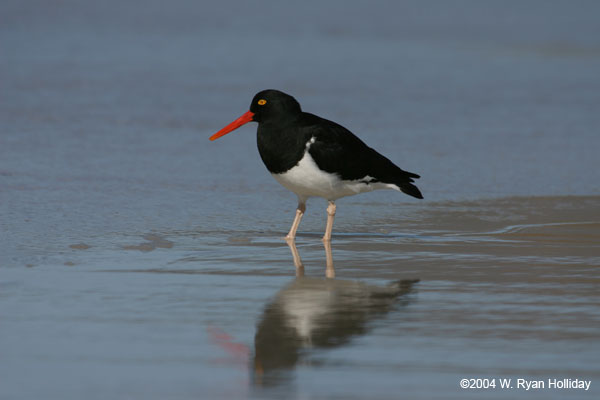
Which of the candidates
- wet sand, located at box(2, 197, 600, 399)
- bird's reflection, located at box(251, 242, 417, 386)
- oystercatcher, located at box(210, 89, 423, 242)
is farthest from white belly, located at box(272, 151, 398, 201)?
bird's reflection, located at box(251, 242, 417, 386)

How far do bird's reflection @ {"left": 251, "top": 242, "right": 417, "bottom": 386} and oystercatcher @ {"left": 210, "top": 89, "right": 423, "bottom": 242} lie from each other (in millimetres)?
983

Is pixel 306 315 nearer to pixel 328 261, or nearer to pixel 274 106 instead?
pixel 328 261

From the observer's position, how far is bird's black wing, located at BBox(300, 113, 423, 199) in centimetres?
611

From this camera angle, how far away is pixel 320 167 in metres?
6.11

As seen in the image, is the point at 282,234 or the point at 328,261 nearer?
the point at 328,261

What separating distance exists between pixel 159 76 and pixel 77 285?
9356mm

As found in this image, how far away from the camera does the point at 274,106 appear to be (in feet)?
20.7

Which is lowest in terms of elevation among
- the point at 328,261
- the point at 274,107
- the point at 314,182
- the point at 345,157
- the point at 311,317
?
the point at 311,317

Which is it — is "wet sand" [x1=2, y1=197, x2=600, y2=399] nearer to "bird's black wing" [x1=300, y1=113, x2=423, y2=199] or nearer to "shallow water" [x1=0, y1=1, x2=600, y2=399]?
"shallow water" [x1=0, y1=1, x2=600, y2=399]

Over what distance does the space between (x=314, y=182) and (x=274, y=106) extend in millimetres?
571

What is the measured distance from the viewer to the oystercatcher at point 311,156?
20.0 ft

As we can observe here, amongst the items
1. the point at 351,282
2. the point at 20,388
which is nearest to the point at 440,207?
the point at 351,282

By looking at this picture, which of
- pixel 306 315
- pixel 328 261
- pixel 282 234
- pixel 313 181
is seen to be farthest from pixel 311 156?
pixel 306 315

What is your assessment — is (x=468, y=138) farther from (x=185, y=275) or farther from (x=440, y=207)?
(x=185, y=275)
